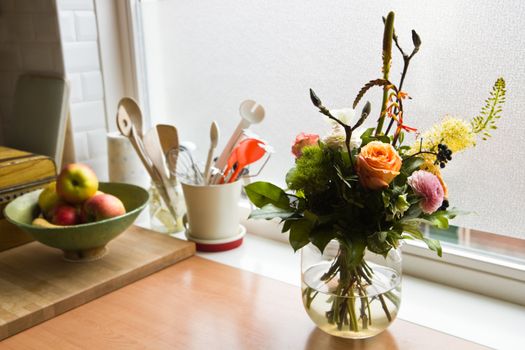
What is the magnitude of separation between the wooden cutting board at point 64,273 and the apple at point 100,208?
3.8 inches

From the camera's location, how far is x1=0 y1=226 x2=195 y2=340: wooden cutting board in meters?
0.99

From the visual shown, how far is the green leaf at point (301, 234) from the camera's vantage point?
0.82 metres

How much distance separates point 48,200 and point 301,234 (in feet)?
1.98

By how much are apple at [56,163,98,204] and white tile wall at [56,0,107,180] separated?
302mm

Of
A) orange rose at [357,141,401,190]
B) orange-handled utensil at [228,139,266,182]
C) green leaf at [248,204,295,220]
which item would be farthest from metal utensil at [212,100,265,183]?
orange rose at [357,141,401,190]

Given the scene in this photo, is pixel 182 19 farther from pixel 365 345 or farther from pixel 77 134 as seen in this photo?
pixel 365 345

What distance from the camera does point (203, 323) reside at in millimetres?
966

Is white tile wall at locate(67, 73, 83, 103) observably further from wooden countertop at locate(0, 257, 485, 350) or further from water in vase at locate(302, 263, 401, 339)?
water in vase at locate(302, 263, 401, 339)

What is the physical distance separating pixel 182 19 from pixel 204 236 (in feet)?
1.70

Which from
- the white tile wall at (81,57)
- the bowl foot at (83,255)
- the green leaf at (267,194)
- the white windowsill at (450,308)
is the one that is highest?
the white tile wall at (81,57)

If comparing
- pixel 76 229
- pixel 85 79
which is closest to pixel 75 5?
pixel 85 79

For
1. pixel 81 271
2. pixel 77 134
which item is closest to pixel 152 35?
pixel 77 134

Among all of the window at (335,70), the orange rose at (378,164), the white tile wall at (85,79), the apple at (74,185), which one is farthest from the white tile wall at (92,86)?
the orange rose at (378,164)

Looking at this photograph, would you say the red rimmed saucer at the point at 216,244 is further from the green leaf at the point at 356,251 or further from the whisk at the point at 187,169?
the green leaf at the point at 356,251
